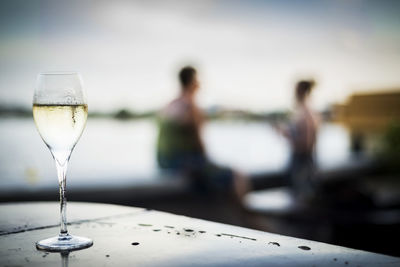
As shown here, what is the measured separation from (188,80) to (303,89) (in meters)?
0.93

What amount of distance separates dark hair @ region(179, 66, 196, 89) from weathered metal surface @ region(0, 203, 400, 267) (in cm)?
288

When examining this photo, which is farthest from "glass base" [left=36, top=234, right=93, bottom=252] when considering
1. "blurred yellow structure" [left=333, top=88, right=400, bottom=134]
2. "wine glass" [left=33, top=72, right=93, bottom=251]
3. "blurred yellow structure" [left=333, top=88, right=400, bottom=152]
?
"blurred yellow structure" [left=333, top=88, right=400, bottom=134]

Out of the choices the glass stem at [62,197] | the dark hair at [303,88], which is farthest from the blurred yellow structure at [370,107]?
the glass stem at [62,197]

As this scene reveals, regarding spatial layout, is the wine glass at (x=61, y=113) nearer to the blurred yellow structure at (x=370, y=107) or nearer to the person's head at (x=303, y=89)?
the person's head at (x=303, y=89)

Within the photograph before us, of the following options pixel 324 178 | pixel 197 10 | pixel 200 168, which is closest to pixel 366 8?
pixel 197 10

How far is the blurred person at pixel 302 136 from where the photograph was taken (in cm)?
396

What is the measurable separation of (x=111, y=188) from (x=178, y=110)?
80 cm

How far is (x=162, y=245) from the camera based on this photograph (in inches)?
31.1

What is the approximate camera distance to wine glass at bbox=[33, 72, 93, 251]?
836 mm

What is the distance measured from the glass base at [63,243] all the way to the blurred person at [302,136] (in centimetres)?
325

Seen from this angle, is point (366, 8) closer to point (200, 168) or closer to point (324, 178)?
point (324, 178)

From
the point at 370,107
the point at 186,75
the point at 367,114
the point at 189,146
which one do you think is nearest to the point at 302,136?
the point at 189,146

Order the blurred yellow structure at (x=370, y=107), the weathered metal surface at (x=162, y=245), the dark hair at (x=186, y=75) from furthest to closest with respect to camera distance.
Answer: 1. the blurred yellow structure at (x=370, y=107)
2. the dark hair at (x=186, y=75)
3. the weathered metal surface at (x=162, y=245)

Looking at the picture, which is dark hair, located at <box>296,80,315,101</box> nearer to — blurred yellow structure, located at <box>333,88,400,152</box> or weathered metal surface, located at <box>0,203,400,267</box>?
weathered metal surface, located at <box>0,203,400,267</box>
